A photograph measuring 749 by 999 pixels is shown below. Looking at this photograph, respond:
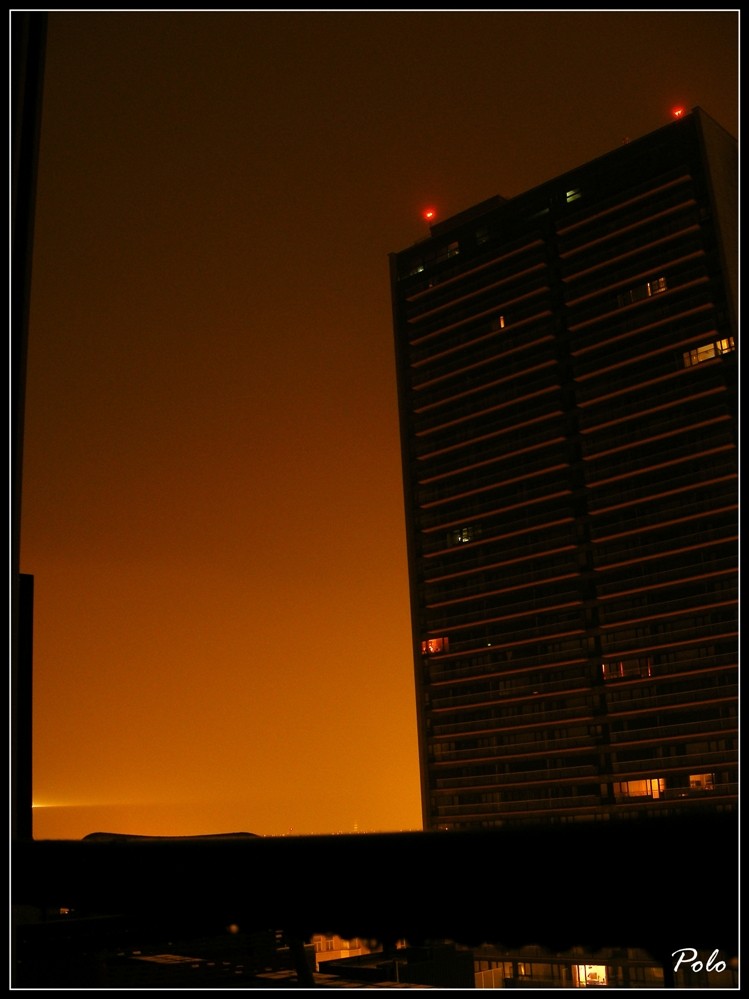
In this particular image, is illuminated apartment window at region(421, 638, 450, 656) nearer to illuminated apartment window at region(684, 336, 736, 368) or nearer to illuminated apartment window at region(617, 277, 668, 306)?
illuminated apartment window at region(684, 336, 736, 368)

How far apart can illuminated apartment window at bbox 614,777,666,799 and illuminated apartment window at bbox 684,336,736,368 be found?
20.5 metres

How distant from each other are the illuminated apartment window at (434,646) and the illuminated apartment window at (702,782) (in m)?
14.9

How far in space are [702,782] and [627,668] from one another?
248 inches

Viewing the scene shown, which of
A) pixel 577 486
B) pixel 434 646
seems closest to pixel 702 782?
pixel 434 646

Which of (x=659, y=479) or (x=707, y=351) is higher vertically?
(x=707, y=351)

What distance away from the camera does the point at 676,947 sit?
87 cm

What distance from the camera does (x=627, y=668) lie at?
48625mm

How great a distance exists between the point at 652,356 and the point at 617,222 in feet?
27.0

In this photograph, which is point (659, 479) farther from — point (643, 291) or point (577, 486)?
point (643, 291)

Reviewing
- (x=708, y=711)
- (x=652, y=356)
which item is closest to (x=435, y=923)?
(x=708, y=711)

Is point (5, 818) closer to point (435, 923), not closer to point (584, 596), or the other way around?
point (435, 923)

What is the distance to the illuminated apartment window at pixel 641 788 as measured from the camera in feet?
152

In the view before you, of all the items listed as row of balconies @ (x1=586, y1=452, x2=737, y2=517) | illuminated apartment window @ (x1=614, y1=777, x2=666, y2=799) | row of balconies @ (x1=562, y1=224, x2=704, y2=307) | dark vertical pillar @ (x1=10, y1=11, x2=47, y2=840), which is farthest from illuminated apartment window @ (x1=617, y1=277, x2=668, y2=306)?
dark vertical pillar @ (x1=10, y1=11, x2=47, y2=840)

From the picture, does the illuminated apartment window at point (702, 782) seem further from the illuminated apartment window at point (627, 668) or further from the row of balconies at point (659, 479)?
the row of balconies at point (659, 479)
